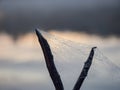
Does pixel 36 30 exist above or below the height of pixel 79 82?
above

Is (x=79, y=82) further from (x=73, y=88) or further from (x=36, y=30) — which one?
(x=36, y=30)

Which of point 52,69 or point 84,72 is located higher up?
point 52,69

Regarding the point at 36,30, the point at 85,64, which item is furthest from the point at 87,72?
the point at 36,30

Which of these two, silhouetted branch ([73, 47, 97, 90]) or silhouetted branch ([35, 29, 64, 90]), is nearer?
silhouetted branch ([35, 29, 64, 90])

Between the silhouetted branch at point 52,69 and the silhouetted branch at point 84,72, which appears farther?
the silhouetted branch at point 84,72

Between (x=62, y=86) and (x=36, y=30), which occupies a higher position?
(x=36, y=30)

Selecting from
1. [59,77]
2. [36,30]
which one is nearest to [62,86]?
[59,77]

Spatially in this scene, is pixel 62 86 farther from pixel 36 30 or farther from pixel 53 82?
pixel 36 30

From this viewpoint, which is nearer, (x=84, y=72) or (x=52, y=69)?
(x=52, y=69)
